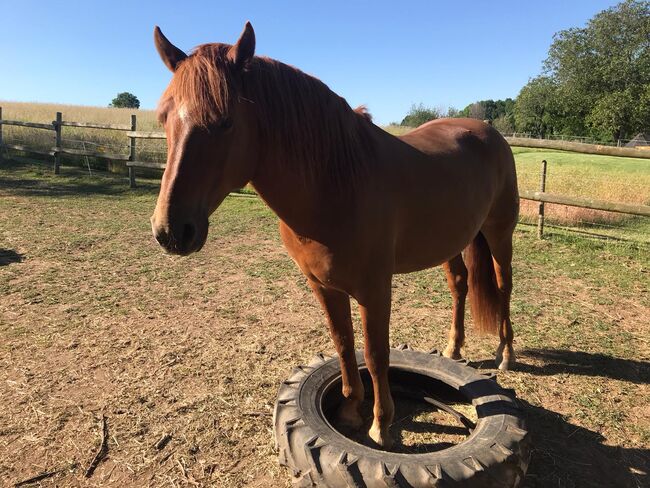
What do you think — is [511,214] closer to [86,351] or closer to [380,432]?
[380,432]

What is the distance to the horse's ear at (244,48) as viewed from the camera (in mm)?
1470

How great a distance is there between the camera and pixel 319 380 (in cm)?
245

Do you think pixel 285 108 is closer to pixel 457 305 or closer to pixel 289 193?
pixel 289 193

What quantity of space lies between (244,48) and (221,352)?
2525 mm

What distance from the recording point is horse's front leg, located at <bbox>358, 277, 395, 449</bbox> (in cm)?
199

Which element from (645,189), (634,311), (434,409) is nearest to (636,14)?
(645,189)

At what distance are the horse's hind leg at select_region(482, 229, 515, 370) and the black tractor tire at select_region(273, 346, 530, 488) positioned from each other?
899 millimetres

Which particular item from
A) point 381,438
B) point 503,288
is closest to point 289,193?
point 381,438

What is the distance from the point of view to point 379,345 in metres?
2.10

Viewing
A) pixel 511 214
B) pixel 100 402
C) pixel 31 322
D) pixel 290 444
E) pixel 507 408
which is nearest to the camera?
pixel 290 444

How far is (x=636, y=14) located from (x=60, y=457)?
57.8 m

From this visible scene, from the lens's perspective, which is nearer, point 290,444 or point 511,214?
point 290,444

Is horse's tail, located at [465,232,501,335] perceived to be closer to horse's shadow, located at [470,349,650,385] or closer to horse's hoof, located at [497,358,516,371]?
horse's hoof, located at [497,358,516,371]

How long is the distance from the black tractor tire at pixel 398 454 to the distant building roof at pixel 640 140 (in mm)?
49109
